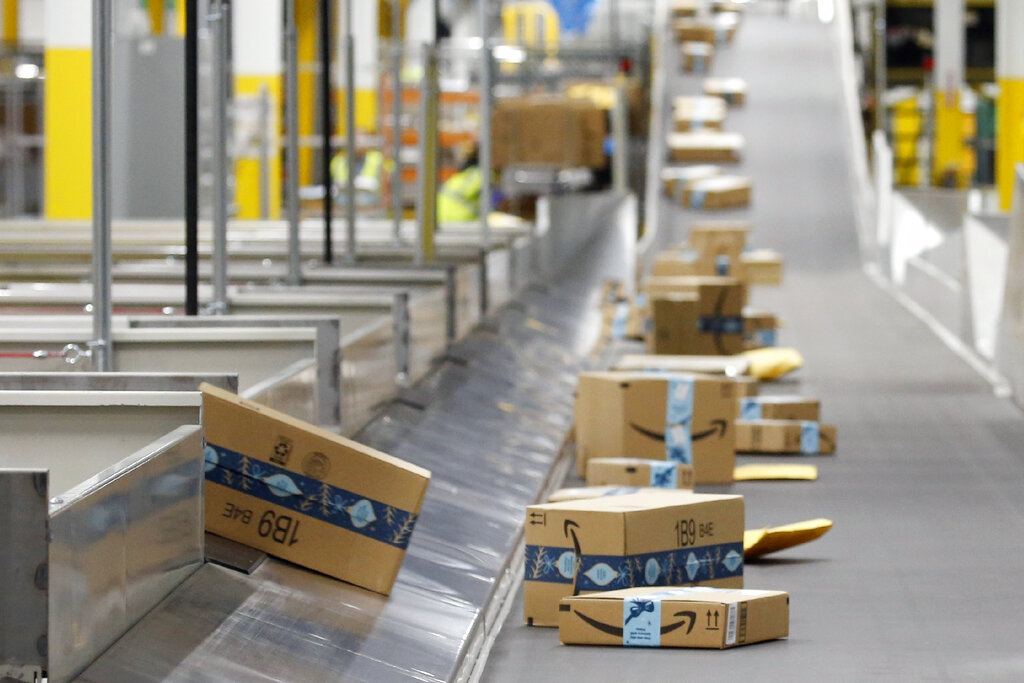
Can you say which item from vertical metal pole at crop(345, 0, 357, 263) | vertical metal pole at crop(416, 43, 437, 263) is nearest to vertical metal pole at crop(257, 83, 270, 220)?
A: vertical metal pole at crop(345, 0, 357, 263)

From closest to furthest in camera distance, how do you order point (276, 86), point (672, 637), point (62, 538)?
point (62, 538)
point (672, 637)
point (276, 86)

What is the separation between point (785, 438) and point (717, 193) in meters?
10.9

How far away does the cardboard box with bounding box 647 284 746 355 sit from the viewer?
27.3 feet

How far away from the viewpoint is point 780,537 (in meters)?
4.61

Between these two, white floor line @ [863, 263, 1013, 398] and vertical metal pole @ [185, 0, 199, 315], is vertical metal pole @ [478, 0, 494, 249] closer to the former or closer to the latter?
white floor line @ [863, 263, 1013, 398]

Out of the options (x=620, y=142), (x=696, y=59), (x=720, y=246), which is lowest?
(x=720, y=246)

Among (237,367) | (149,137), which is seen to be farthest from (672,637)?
(149,137)

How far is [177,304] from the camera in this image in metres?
6.10

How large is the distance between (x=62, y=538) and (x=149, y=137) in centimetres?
977

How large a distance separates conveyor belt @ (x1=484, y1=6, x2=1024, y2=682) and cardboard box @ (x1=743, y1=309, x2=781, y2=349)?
0.34 meters

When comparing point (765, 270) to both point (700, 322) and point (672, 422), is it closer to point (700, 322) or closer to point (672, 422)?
point (700, 322)

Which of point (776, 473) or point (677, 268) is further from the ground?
point (677, 268)

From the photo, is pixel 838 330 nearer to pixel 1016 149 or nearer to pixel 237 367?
pixel 1016 149

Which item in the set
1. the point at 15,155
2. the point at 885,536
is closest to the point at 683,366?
the point at 885,536
